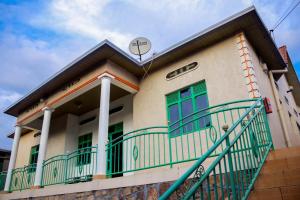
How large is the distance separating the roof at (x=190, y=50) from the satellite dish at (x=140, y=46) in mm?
458

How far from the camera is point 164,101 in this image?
794cm

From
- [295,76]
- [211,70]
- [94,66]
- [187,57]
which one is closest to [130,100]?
[94,66]

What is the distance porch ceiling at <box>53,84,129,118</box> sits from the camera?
31.5 ft

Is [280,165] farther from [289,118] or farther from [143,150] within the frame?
[289,118]

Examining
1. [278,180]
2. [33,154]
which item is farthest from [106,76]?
[33,154]

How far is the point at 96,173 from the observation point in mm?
6414

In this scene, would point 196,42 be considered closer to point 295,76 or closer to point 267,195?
point 267,195

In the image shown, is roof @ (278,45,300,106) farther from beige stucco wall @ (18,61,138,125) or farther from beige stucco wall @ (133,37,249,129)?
beige stucco wall @ (18,61,138,125)

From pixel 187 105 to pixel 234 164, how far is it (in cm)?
413

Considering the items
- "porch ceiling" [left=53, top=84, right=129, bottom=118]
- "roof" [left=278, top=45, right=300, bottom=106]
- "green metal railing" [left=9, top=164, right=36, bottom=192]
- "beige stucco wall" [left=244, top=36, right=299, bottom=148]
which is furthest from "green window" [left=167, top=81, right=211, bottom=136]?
"roof" [left=278, top=45, right=300, bottom=106]

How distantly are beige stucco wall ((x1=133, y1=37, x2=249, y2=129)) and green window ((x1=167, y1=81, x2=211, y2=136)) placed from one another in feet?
0.52

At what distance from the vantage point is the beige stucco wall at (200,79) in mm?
6671

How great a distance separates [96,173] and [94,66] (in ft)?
11.6

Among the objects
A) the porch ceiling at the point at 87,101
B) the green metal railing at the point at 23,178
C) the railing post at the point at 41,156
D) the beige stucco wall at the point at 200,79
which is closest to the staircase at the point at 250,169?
the beige stucco wall at the point at 200,79
